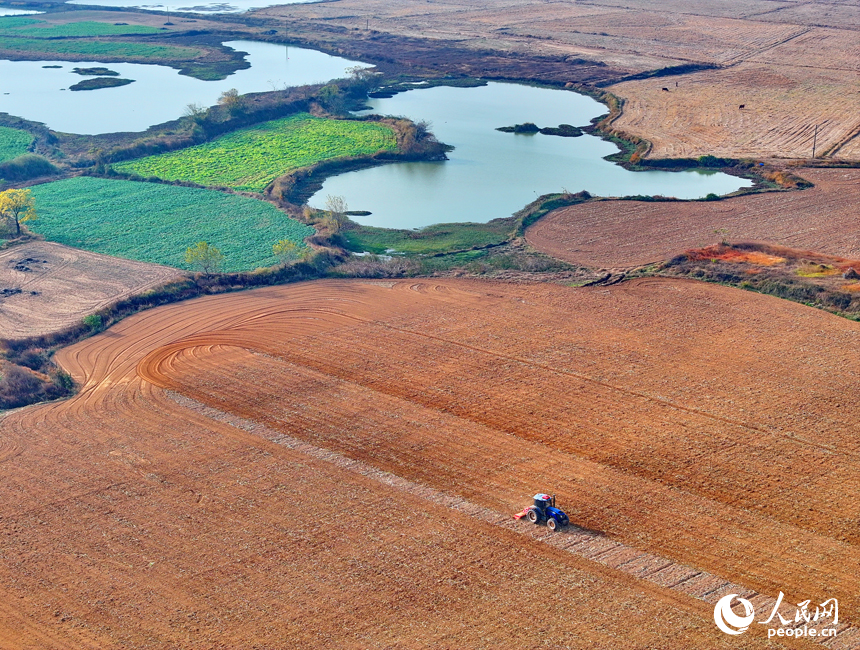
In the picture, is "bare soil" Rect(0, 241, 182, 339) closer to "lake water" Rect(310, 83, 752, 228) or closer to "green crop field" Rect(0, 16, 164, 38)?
"lake water" Rect(310, 83, 752, 228)

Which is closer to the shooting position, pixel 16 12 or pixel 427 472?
pixel 427 472

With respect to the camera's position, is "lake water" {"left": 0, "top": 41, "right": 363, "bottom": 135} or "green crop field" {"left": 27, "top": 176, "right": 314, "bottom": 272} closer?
"green crop field" {"left": 27, "top": 176, "right": 314, "bottom": 272}

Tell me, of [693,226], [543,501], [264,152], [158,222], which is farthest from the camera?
[264,152]

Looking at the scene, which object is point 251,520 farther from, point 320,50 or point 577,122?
point 320,50

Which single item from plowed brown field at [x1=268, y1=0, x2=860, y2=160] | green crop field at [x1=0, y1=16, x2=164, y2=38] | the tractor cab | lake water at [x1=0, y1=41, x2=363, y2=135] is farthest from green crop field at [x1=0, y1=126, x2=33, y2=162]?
the tractor cab

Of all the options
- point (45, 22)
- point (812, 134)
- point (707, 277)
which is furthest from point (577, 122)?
point (45, 22)

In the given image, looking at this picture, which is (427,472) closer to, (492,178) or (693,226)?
(693,226)

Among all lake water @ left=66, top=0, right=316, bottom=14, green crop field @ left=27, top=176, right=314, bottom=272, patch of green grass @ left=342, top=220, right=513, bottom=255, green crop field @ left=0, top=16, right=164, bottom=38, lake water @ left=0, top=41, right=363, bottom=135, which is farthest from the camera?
lake water @ left=66, top=0, right=316, bottom=14

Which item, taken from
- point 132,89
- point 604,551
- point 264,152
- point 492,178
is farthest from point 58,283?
point 132,89
